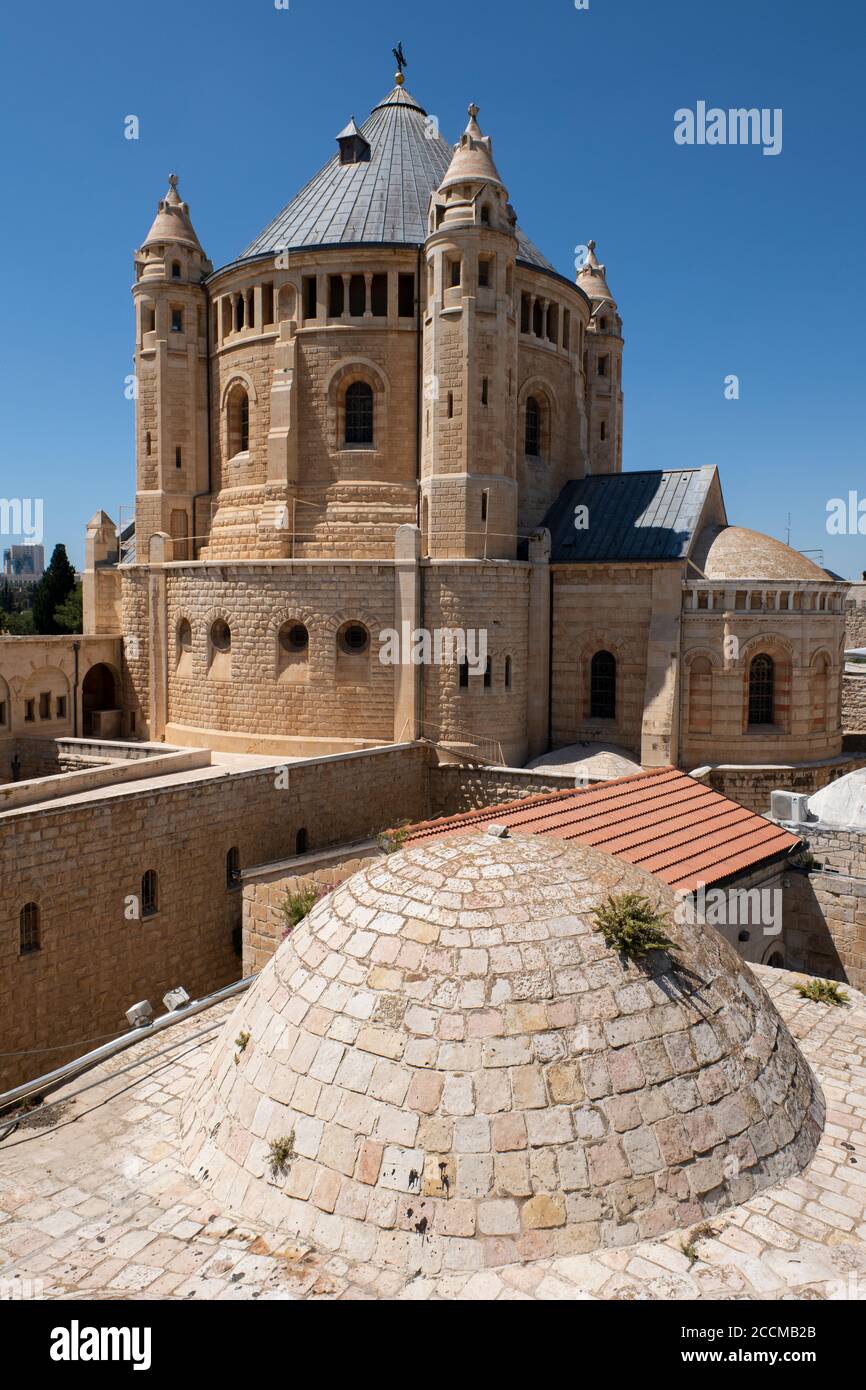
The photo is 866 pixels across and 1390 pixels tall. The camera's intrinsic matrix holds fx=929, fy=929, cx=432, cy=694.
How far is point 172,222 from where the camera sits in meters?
31.3

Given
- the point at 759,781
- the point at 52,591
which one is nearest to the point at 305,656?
the point at 759,781

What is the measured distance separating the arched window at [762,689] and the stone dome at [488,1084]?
19.3 m

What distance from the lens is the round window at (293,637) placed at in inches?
1056

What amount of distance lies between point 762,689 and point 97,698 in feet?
71.2

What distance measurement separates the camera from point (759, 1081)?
7941 millimetres

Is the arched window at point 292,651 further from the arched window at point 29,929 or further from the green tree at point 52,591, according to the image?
the green tree at point 52,591

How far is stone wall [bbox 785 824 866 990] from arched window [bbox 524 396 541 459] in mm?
17597

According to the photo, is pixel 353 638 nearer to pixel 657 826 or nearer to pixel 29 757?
pixel 29 757

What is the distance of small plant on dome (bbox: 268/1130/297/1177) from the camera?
729cm

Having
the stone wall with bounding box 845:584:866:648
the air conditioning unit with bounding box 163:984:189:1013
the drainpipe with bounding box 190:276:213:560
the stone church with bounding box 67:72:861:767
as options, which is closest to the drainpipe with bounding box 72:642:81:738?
the stone church with bounding box 67:72:861:767

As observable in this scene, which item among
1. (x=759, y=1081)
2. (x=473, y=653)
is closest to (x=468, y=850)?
(x=759, y=1081)

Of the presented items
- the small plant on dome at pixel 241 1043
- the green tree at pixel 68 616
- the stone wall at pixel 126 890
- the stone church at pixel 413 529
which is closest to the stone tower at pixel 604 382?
the stone church at pixel 413 529

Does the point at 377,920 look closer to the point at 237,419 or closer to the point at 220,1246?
the point at 220,1246

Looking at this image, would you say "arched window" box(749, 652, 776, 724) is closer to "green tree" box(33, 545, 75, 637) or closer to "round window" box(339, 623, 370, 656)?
"round window" box(339, 623, 370, 656)
